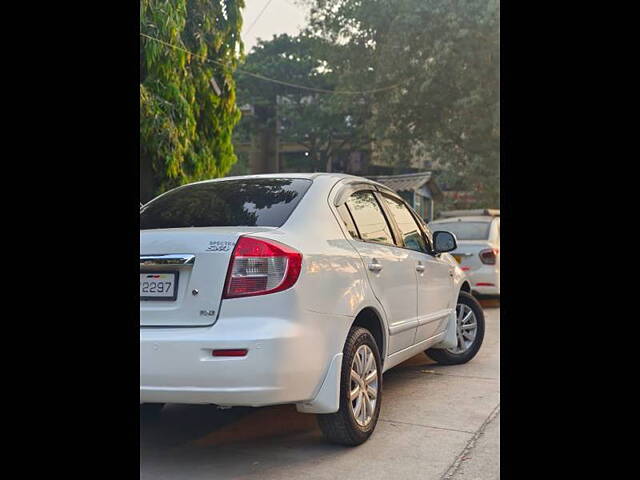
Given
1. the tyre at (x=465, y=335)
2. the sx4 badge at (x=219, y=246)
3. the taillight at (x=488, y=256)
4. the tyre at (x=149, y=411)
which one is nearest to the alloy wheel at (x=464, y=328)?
the tyre at (x=465, y=335)

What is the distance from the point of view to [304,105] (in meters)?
22.4

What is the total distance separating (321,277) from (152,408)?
163cm

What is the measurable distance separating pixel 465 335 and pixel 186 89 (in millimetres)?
3259

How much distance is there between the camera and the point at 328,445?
3736mm

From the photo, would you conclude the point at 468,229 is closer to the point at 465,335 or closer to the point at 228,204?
the point at 465,335

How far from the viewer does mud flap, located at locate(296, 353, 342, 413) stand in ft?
10.9

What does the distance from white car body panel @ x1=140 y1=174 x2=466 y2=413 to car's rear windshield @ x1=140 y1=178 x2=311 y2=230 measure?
13 cm

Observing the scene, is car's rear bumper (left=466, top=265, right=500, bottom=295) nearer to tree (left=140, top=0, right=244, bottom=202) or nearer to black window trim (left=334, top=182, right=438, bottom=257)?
tree (left=140, top=0, right=244, bottom=202)

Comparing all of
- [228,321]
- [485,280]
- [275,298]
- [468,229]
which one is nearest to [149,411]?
[228,321]

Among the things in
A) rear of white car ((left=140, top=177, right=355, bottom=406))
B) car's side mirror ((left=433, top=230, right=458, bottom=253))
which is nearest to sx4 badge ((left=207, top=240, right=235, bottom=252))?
rear of white car ((left=140, top=177, right=355, bottom=406))

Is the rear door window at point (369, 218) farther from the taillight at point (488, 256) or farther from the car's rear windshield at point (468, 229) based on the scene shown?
the car's rear windshield at point (468, 229)
